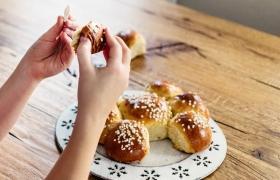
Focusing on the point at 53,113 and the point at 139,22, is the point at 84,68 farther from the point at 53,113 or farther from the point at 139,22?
the point at 139,22

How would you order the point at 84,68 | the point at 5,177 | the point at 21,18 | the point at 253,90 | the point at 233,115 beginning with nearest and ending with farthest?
the point at 84,68
the point at 5,177
the point at 233,115
the point at 253,90
the point at 21,18

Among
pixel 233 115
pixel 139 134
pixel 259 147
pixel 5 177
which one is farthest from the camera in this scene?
pixel 233 115

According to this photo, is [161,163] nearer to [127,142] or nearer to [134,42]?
[127,142]

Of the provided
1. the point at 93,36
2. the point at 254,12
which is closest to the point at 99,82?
the point at 93,36

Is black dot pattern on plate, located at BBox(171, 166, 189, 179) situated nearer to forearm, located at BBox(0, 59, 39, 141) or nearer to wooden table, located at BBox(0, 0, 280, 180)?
wooden table, located at BBox(0, 0, 280, 180)

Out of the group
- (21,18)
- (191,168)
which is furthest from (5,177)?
(21,18)

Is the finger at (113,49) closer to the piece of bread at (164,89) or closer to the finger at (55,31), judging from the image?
the finger at (55,31)

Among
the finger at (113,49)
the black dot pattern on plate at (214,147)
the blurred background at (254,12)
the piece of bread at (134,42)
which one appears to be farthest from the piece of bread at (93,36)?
the blurred background at (254,12)
